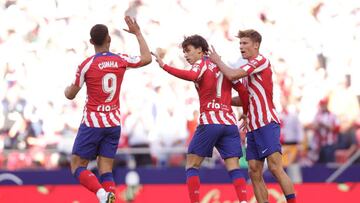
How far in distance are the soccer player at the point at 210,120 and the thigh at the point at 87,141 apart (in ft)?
3.35

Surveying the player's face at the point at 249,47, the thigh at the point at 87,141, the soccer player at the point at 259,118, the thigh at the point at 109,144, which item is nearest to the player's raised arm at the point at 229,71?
the soccer player at the point at 259,118

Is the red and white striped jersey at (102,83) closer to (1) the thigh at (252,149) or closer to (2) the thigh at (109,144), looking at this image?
(2) the thigh at (109,144)

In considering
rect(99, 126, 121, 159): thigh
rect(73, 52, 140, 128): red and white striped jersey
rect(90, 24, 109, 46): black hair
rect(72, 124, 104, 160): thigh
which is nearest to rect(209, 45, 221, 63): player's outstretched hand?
rect(73, 52, 140, 128): red and white striped jersey

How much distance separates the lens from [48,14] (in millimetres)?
18766

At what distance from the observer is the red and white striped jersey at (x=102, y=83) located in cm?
1070

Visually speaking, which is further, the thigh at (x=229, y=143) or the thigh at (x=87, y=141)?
the thigh at (x=229, y=143)

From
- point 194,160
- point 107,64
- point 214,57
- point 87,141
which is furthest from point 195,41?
point 87,141

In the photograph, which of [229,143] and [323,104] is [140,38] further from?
[323,104]

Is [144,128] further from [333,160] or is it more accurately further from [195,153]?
[195,153]

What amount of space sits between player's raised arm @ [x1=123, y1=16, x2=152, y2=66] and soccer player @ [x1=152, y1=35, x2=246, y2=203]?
0.52m

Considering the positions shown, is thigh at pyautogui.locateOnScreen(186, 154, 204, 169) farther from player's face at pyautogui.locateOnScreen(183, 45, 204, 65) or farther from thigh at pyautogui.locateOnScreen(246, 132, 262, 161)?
player's face at pyautogui.locateOnScreen(183, 45, 204, 65)

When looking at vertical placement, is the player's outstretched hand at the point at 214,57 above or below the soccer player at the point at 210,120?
above

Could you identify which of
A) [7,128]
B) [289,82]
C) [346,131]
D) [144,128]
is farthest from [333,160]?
[7,128]

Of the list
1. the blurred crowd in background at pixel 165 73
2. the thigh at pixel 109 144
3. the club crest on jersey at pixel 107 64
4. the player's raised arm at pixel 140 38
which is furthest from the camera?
the blurred crowd in background at pixel 165 73
